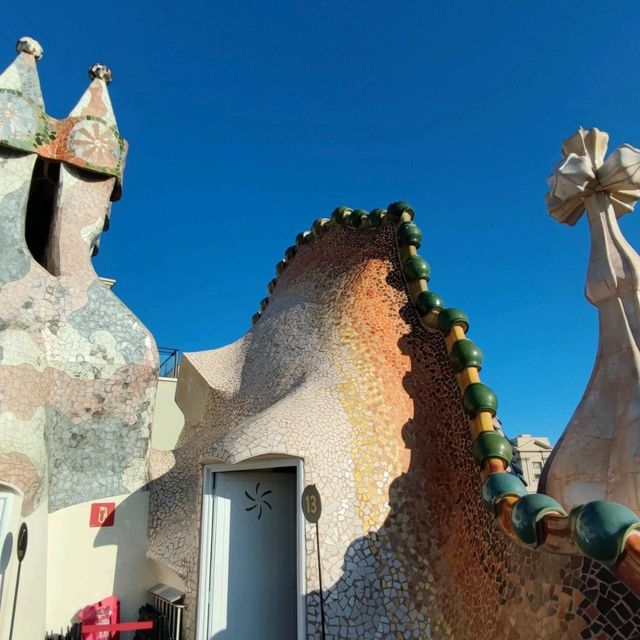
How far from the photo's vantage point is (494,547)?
11.9 ft

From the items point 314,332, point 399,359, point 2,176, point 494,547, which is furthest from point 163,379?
point 494,547

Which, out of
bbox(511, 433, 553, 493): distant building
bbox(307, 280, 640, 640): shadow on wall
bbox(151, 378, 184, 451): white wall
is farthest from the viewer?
bbox(511, 433, 553, 493): distant building

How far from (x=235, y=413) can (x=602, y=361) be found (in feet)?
12.8

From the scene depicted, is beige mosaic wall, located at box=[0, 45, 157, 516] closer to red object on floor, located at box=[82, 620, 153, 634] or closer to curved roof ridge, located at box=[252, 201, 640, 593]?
red object on floor, located at box=[82, 620, 153, 634]

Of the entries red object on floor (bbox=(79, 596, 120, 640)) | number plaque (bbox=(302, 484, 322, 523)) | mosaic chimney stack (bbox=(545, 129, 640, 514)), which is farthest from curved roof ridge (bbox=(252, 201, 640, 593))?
red object on floor (bbox=(79, 596, 120, 640))

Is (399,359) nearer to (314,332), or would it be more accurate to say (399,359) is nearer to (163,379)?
(314,332)

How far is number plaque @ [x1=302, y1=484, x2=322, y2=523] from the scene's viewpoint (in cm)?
347

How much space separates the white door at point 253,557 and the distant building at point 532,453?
48.7 ft

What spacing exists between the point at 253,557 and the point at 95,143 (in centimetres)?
560

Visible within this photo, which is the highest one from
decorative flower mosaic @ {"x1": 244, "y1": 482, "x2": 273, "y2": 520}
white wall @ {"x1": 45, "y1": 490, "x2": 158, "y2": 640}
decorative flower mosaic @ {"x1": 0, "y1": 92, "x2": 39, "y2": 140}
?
decorative flower mosaic @ {"x1": 0, "y1": 92, "x2": 39, "y2": 140}

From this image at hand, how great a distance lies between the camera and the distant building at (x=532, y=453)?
18.6m

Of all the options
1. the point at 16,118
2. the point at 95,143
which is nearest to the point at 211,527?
the point at 95,143

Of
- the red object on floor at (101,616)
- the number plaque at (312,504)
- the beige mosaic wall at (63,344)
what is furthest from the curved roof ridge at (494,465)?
the red object on floor at (101,616)

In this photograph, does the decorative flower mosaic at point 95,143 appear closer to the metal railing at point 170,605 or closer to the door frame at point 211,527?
the door frame at point 211,527
